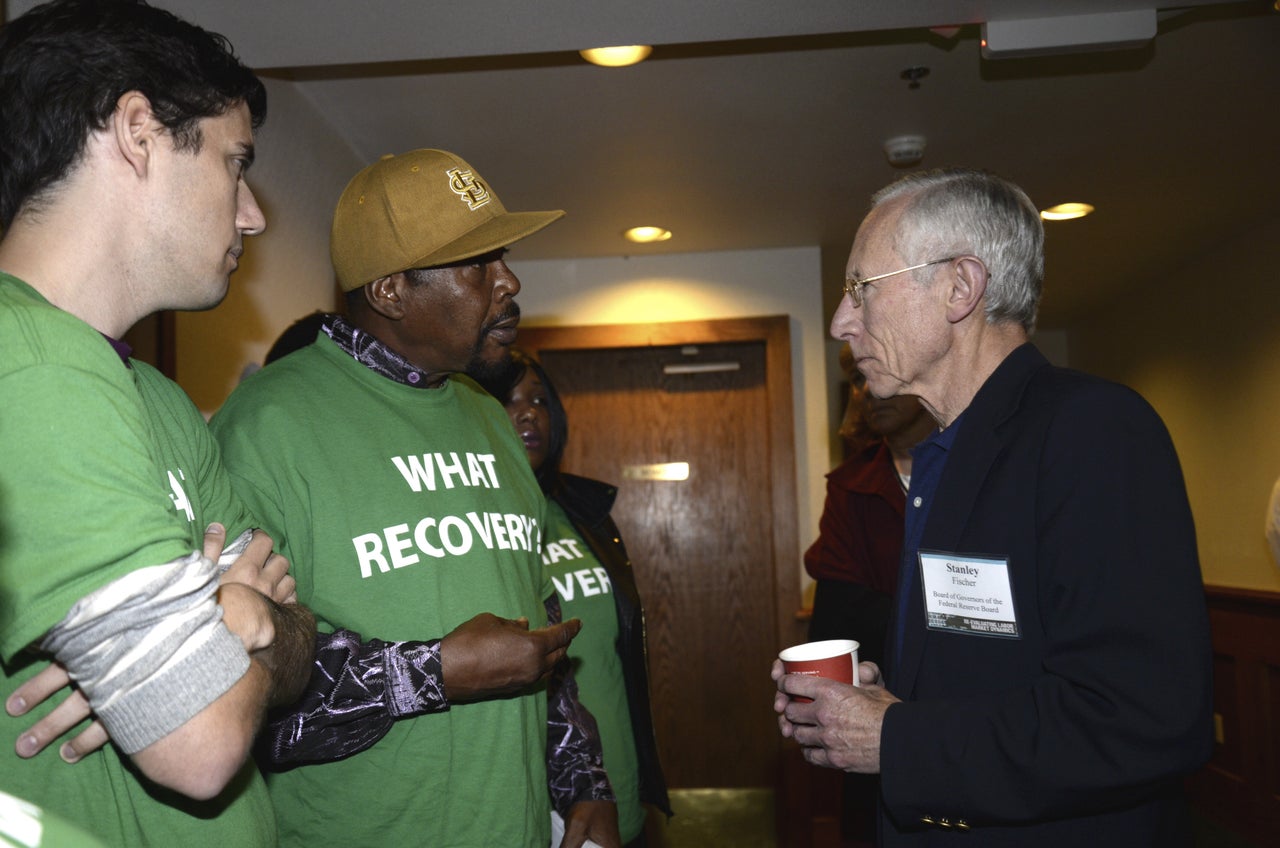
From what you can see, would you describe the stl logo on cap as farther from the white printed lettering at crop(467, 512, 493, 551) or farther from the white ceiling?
the white ceiling

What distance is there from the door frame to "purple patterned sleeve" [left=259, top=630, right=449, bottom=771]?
3.82m

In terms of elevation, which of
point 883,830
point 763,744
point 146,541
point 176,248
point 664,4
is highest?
point 664,4

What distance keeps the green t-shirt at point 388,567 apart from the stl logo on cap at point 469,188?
1.18 feet

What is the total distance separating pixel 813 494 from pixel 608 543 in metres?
2.67

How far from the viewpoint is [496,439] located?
186 centimetres

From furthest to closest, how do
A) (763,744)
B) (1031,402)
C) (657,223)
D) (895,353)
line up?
(763,744) < (657,223) < (895,353) < (1031,402)

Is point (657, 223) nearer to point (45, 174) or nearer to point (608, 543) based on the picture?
point (608, 543)

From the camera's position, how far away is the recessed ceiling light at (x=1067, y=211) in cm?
467

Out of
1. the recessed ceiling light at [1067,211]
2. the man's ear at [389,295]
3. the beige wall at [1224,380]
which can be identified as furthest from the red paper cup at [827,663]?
the beige wall at [1224,380]

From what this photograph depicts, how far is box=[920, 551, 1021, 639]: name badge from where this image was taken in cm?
127

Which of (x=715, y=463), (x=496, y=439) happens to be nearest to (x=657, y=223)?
(x=715, y=463)

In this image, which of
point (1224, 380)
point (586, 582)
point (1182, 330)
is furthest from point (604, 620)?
point (1182, 330)

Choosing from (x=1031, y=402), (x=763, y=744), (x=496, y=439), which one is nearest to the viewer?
(x=1031, y=402)

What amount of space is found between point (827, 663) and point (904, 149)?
2.87 meters
